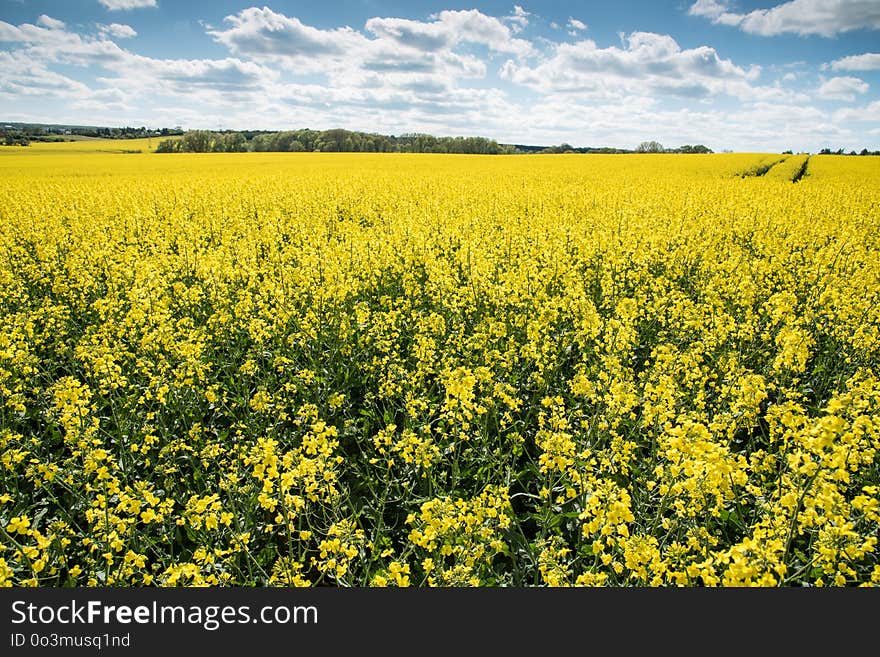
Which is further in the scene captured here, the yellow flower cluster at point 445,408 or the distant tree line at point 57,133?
the distant tree line at point 57,133

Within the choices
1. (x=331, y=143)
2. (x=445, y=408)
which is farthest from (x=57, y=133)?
(x=445, y=408)

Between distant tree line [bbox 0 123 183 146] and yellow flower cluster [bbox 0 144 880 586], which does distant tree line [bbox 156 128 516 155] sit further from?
yellow flower cluster [bbox 0 144 880 586]

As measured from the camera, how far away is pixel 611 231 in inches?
443

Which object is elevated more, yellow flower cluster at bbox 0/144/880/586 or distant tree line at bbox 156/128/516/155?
distant tree line at bbox 156/128/516/155

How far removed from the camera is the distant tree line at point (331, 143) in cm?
7150

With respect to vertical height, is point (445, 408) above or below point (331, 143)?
below

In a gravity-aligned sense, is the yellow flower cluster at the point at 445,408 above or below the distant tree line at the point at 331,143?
below

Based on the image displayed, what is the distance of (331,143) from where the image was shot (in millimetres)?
78188

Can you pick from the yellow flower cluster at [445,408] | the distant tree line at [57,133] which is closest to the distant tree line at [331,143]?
the distant tree line at [57,133]

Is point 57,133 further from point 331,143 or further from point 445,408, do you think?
point 445,408

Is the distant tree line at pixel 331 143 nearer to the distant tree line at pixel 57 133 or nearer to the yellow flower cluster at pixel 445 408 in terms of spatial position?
the distant tree line at pixel 57 133

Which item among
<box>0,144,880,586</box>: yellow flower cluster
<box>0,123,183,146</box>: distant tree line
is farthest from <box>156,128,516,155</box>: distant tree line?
<box>0,144,880,586</box>: yellow flower cluster

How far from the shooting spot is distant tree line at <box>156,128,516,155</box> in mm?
71500

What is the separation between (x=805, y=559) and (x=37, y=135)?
11249 centimetres
